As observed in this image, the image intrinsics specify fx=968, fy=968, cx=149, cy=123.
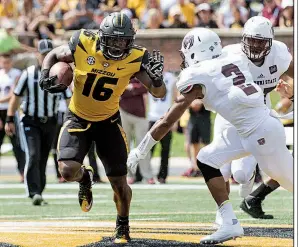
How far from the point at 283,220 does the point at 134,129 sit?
16.2 ft

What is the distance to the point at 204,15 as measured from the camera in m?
16.3

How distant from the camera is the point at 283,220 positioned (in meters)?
8.52

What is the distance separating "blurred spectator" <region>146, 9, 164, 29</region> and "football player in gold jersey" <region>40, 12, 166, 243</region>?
33.0 feet

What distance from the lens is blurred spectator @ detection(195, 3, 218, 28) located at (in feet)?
53.3

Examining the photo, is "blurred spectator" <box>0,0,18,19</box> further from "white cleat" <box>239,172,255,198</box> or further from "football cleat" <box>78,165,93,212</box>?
"football cleat" <box>78,165,93,212</box>

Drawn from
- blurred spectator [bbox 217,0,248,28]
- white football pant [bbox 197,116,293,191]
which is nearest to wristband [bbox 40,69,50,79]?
white football pant [bbox 197,116,293,191]

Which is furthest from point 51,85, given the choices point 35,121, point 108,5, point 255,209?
point 108,5

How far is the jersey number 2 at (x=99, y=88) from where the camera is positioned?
23.4 feet

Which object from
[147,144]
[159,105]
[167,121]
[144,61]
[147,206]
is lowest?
[147,206]

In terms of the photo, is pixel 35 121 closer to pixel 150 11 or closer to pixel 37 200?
pixel 37 200

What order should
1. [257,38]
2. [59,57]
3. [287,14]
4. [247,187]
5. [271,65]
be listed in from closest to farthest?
[59,57], [257,38], [271,65], [247,187], [287,14]

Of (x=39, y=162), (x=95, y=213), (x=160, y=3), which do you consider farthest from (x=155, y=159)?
(x=95, y=213)

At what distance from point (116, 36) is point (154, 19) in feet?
34.8

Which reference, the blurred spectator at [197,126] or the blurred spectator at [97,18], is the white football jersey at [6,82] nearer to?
the blurred spectator at [197,126]
